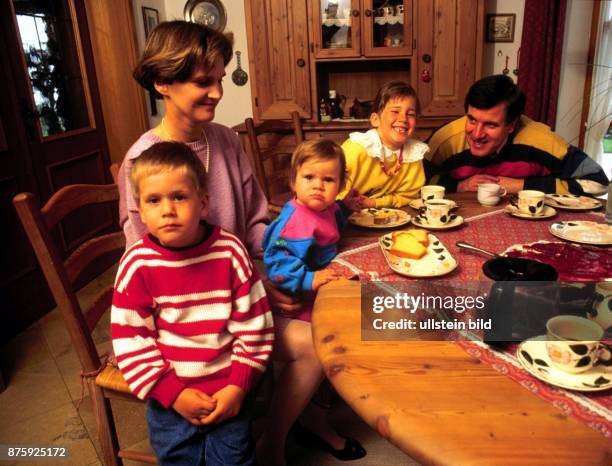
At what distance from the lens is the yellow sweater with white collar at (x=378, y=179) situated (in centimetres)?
172

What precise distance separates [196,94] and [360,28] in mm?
2267

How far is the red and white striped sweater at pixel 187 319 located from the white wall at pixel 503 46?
3.34 m

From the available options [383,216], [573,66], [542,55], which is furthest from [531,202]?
[573,66]

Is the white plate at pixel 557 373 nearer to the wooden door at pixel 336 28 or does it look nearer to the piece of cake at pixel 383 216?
the piece of cake at pixel 383 216

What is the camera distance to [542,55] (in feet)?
11.4

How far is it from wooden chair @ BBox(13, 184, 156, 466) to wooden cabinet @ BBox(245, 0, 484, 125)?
2163mm

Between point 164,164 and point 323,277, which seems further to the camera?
point 323,277

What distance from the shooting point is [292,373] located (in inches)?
52.1

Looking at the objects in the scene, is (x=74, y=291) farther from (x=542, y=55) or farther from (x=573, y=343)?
(x=542, y=55)

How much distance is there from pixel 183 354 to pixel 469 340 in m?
0.60

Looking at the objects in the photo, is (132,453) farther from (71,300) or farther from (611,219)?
(611,219)

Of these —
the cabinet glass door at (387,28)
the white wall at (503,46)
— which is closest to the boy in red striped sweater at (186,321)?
the cabinet glass door at (387,28)

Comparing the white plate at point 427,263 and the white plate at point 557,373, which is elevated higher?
the white plate at point 427,263

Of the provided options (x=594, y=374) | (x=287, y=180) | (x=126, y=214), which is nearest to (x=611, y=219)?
(x=594, y=374)
